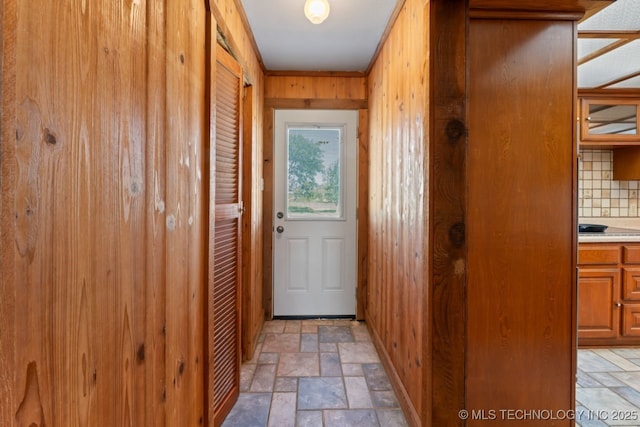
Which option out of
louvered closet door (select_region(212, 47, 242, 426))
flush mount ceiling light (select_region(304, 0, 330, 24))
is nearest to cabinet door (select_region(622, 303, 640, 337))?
louvered closet door (select_region(212, 47, 242, 426))

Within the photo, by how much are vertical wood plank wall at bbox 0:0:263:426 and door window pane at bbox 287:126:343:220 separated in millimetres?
2089

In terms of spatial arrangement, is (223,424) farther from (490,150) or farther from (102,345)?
(490,150)

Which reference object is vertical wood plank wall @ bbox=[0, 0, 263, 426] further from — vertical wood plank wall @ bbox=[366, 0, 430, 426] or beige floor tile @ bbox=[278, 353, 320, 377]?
beige floor tile @ bbox=[278, 353, 320, 377]

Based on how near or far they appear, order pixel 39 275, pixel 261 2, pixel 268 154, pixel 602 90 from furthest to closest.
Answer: pixel 268 154, pixel 602 90, pixel 261 2, pixel 39 275

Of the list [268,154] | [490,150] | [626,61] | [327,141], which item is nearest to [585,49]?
[626,61]

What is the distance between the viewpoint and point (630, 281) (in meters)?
2.73

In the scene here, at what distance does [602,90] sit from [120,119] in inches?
157

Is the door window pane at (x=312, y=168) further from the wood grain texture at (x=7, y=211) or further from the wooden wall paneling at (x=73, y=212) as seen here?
the wood grain texture at (x=7, y=211)

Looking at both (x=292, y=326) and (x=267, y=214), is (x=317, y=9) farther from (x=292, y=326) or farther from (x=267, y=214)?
(x=292, y=326)

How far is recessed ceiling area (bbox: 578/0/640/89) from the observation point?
6.24 ft

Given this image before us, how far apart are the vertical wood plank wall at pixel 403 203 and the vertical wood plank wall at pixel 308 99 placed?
0.40 meters

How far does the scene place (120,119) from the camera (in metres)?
0.81

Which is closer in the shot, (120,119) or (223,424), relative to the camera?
(120,119)

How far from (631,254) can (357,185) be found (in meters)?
2.38
